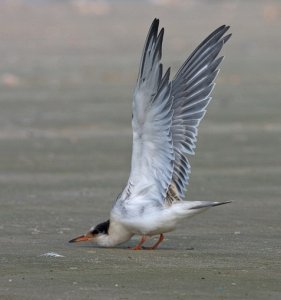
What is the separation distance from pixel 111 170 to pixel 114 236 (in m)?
3.94

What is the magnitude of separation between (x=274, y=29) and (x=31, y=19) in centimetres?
644

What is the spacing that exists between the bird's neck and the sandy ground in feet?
0.30

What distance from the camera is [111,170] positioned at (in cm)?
1152

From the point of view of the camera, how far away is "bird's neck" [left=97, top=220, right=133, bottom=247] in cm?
756

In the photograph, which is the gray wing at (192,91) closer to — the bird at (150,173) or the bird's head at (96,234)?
the bird at (150,173)

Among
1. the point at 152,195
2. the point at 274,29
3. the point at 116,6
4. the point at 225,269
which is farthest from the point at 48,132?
the point at 116,6

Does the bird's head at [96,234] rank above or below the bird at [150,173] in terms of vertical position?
below

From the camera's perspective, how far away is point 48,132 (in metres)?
13.6

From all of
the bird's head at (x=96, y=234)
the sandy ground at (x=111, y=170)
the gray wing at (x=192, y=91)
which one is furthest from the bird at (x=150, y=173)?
the gray wing at (x=192, y=91)

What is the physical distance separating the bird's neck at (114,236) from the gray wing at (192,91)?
0.69 m

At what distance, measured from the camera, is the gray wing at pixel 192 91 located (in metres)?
8.10

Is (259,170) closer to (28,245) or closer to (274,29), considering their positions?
(28,245)

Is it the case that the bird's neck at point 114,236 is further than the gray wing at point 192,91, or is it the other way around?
the gray wing at point 192,91

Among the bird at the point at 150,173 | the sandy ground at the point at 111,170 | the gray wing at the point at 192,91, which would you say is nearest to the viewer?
the sandy ground at the point at 111,170
